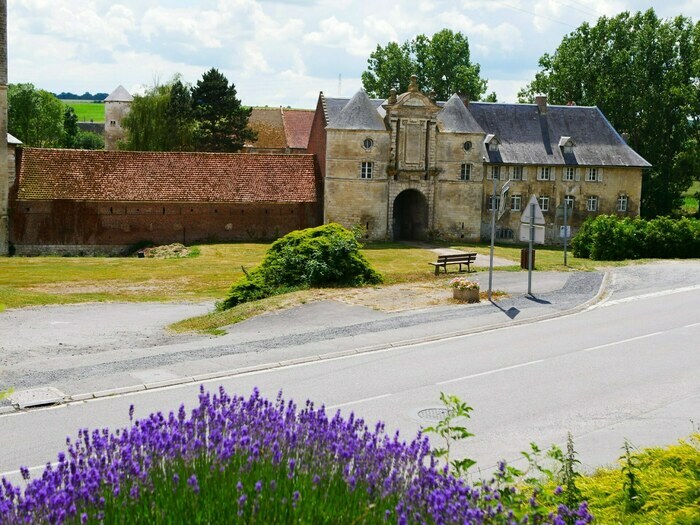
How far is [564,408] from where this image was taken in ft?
49.3

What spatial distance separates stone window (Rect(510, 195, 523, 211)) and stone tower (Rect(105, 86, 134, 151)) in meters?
49.4

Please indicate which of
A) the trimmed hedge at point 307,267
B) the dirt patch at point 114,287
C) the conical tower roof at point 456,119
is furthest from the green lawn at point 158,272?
the conical tower roof at point 456,119

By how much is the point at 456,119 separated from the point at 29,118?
5631 cm

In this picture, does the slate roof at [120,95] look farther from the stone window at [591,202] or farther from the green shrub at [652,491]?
the green shrub at [652,491]

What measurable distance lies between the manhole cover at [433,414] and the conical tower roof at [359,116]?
39.8 m

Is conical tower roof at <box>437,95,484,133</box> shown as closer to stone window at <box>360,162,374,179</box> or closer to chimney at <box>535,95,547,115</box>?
stone window at <box>360,162,374,179</box>

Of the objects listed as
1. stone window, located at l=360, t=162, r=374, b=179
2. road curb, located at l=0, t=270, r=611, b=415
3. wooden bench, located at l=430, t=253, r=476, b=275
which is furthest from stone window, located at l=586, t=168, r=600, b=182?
road curb, located at l=0, t=270, r=611, b=415

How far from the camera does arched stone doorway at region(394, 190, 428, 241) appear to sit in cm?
5572

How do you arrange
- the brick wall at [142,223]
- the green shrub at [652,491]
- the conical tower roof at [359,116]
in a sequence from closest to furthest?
the green shrub at [652,491], the brick wall at [142,223], the conical tower roof at [359,116]

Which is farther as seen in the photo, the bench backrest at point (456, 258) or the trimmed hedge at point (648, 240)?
the trimmed hedge at point (648, 240)

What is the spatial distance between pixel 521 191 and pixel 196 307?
33.2 metres

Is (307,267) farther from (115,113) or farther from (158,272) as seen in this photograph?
(115,113)

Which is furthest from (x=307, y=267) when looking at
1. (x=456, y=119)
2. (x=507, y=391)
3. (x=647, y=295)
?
(x=456, y=119)

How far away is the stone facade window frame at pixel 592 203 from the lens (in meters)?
58.9
